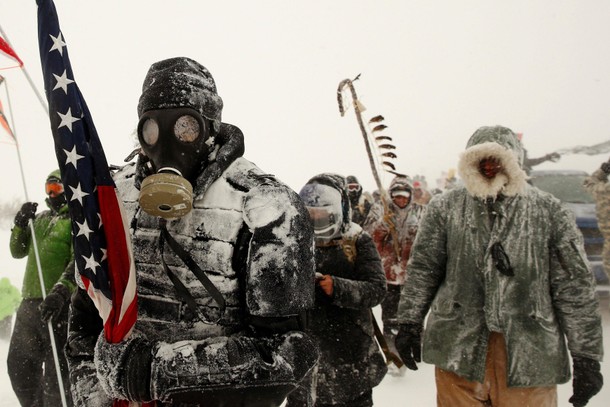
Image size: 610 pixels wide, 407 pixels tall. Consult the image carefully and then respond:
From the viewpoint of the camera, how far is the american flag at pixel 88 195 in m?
1.43

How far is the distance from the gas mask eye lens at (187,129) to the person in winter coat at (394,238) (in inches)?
183

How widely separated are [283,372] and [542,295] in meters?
1.71

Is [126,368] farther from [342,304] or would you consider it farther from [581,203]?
[581,203]

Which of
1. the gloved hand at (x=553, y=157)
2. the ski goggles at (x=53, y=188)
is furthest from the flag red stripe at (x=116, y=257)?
the gloved hand at (x=553, y=157)

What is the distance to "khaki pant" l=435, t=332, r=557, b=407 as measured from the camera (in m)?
2.54

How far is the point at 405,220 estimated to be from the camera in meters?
6.36

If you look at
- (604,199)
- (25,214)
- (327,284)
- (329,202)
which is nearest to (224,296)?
(327,284)

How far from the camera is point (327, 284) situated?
2904 mm

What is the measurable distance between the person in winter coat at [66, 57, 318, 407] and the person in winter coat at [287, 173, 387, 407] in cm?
134

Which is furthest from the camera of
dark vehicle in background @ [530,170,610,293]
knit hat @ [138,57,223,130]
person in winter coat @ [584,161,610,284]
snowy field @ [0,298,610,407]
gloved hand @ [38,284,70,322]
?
dark vehicle in background @ [530,170,610,293]

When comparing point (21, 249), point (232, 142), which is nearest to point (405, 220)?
point (21, 249)

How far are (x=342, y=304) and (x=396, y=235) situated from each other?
3468 mm

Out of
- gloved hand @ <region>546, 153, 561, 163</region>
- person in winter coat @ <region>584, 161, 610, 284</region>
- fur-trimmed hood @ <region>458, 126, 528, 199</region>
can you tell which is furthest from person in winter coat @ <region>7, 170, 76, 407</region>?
gloved hand @ <region>546, 153, 561, 163</region>

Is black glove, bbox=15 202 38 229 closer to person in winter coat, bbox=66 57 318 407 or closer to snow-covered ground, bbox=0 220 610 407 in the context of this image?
snow-covered ground, bbox=0 220 610 407
